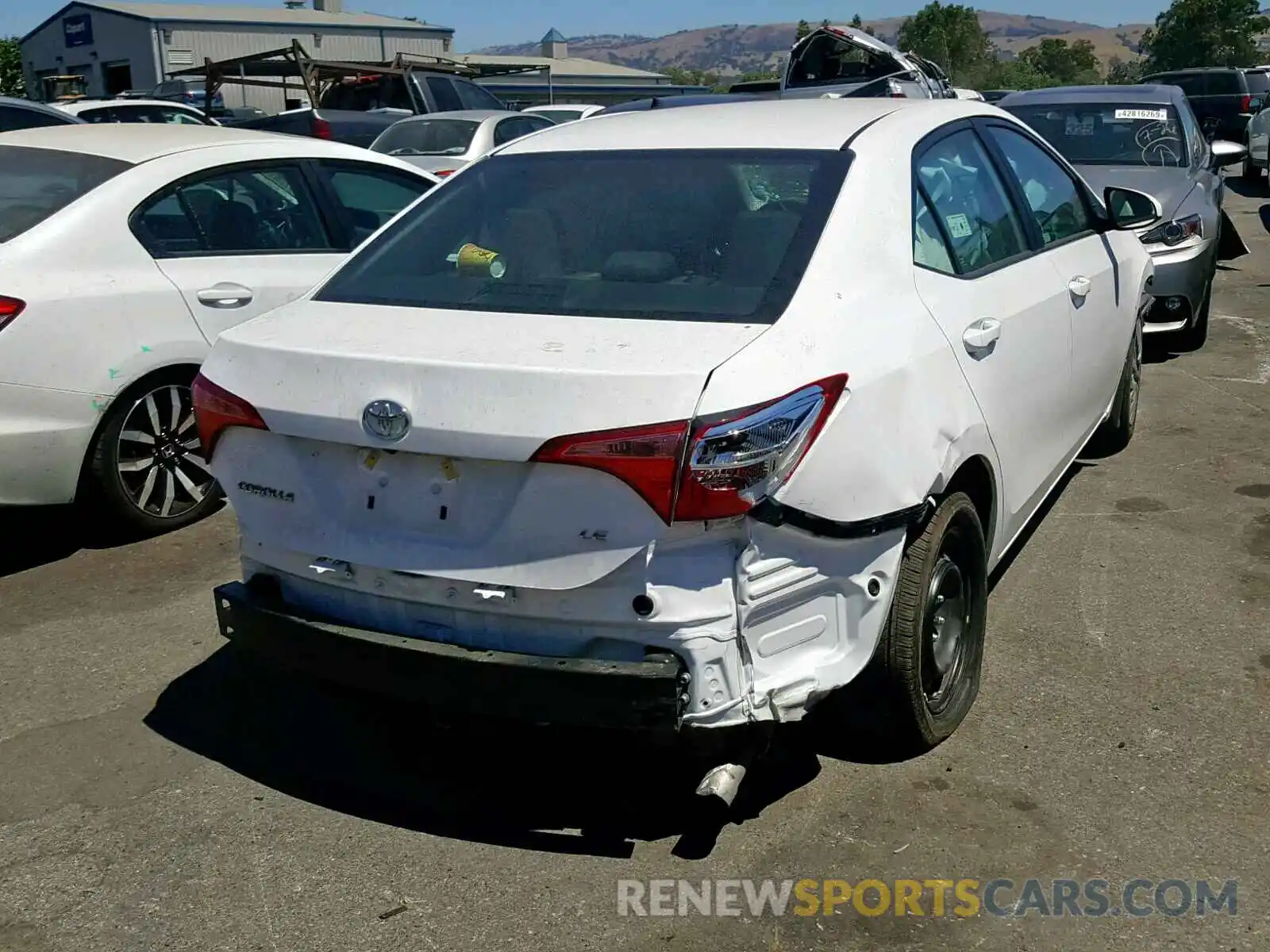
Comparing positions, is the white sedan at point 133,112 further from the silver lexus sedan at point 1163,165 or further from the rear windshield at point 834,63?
the silver lexus sedan at point 1163,165

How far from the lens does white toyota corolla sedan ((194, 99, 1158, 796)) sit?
2783 millimetres

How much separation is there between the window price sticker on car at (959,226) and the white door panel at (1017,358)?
0.49 feet

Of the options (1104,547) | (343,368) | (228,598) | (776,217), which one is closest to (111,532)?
(228,598)

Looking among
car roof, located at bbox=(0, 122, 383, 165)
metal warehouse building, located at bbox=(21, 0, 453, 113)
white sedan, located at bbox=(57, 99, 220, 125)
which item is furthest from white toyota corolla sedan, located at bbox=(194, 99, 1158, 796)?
metal warehouse building, located at bbox=(21, 0, 453, 113)

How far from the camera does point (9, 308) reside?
4.64m

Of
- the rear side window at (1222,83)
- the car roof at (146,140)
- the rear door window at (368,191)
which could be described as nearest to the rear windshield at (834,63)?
the rear door window at (368,191)

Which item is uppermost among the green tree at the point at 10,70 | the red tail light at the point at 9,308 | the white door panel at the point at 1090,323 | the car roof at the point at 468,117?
the green tree at the point at 10,70

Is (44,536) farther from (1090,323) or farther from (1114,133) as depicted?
(1114,133)

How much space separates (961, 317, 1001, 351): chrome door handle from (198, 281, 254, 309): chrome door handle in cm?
319

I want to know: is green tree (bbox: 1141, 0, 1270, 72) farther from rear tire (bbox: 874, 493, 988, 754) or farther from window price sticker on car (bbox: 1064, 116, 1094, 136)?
rear tire (bbox: 874, 493, 988, 754)

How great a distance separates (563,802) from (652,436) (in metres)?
1.17

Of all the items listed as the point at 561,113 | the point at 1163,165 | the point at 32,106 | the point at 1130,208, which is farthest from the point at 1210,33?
the point at 1130,208

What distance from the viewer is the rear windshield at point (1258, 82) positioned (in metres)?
24.8

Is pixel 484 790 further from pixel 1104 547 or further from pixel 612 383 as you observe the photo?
pixel 1104 547
